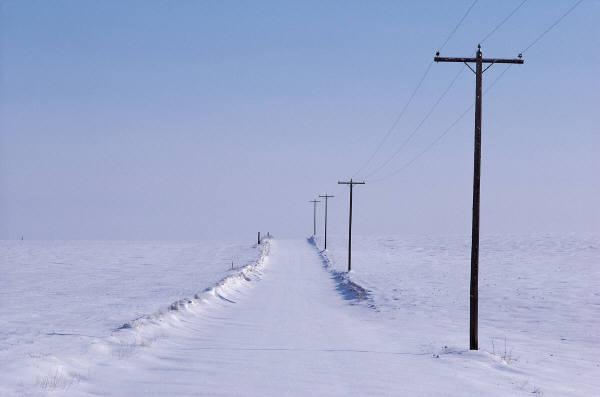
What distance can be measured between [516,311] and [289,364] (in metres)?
16.8

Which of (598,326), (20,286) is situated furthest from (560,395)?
(20,286)

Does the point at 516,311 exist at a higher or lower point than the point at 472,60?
lower

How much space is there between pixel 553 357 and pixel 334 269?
115 feet

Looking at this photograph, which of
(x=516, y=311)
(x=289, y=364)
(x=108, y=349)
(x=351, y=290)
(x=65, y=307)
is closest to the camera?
(x=289, y=364)

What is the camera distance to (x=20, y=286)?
121 feet

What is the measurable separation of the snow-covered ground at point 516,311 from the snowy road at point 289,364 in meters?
1.08

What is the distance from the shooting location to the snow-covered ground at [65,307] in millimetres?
10914

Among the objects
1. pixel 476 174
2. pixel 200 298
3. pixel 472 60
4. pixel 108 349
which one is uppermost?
pixel 472 60

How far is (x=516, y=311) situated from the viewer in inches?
1059

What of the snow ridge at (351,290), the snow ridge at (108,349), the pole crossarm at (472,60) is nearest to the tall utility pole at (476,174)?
the pole crossarm at (472,60)

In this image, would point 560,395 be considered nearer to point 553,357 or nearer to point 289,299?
point 553,357

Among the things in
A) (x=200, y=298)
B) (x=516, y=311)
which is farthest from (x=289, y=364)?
(x=516, y=311)

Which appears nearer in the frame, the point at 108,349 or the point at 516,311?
the point at 108,349

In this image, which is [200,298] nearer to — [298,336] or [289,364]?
[298,336]
